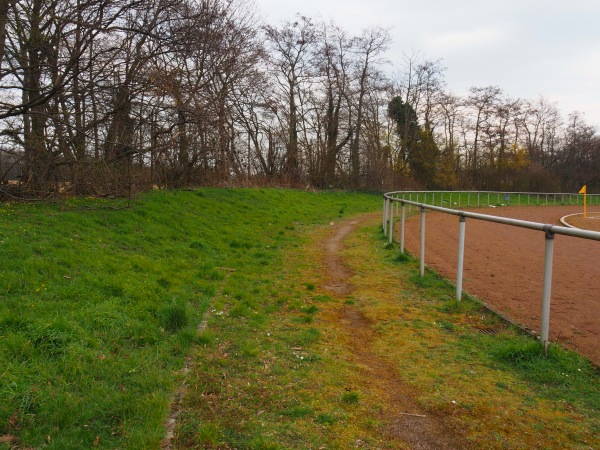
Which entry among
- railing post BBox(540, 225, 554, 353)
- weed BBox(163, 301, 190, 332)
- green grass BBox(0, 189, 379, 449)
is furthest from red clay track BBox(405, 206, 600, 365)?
weed BBox(163, 301, 190, 332)

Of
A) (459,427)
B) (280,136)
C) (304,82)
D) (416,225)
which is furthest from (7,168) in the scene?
(304,82)

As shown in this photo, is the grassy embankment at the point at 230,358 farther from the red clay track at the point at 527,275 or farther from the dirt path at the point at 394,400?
the red clay track at the point at 527,275

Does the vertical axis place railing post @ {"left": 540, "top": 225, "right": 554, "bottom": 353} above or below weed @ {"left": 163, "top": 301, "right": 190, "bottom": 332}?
above

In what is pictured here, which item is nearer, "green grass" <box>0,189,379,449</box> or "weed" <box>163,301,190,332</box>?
"green grass" <box>0,189,379,449</box>

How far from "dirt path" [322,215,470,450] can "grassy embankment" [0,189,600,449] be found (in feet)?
0.31

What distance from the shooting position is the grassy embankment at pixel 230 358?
3.11 metres

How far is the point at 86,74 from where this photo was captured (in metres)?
10.1

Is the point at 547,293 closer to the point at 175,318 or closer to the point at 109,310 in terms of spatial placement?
the point at 175,318

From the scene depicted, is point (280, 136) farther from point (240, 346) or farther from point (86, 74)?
point (240, 346)

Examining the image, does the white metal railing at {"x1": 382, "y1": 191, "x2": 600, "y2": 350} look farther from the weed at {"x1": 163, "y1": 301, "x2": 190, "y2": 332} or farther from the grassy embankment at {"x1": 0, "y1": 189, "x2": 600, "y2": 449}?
the weed at {"x1": 163, "y1": 301, "x2": 190, "y2": 332}

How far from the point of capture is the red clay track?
5.22 meters

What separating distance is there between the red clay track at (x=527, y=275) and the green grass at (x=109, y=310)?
8.92 feet

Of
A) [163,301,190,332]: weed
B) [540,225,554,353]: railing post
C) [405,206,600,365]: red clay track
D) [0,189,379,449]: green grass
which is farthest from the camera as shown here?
[405,206,600,365]: red clay track

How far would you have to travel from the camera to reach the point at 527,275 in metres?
7.70
